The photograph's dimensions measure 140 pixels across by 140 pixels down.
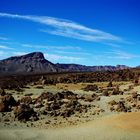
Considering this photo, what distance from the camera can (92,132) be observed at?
28.9m

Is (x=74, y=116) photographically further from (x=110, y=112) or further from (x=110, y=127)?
(x=110, y=127)

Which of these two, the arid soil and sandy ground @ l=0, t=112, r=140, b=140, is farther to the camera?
the arid soil

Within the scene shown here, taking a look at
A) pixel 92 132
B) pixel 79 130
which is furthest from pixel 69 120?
pixel 92 132

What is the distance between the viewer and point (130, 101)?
46406 mm

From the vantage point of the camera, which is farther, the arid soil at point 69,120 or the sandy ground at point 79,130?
the arid soil at point 69,120

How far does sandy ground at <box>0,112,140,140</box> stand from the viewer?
27.8 m

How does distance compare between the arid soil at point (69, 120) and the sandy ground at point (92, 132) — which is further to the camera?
the arid soil at point (69, 120)

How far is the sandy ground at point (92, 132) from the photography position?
91.4 feet

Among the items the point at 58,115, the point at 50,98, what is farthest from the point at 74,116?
the point at 50,98

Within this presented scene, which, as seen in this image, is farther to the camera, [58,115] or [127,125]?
[58,115]

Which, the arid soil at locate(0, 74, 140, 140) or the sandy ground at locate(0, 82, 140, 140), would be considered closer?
the sandy ground at locate(0, 82, 140, 140)

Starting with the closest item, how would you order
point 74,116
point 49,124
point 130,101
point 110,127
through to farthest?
point 110,127, point 49,124, point 74,116, point 130,101

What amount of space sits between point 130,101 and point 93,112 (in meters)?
8.34

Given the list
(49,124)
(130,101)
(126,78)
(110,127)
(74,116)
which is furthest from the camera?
(126,78)
